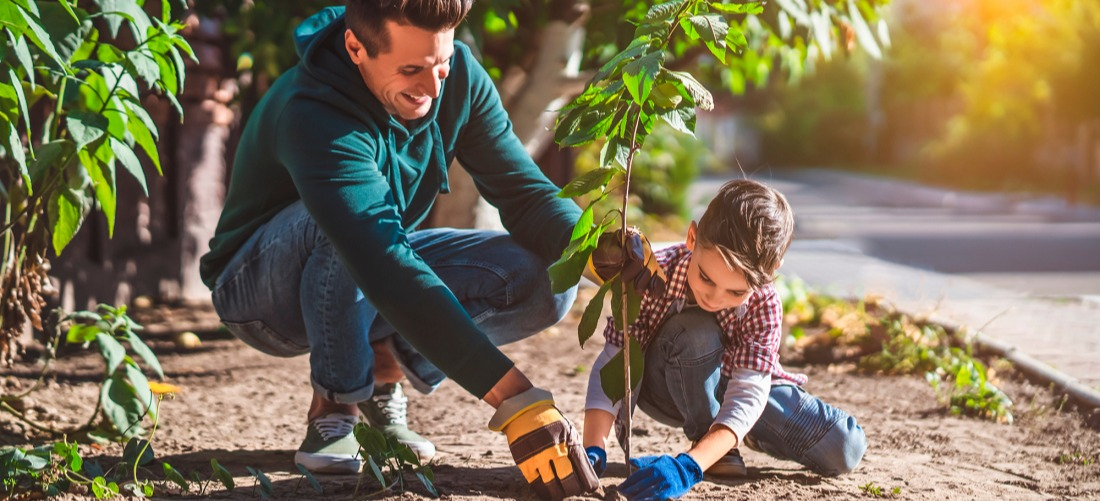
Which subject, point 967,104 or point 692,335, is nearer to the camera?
point 692,335

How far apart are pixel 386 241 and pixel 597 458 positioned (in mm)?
695

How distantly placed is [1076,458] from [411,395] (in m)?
2.07

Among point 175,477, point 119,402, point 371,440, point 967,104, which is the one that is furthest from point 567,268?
point 967,104

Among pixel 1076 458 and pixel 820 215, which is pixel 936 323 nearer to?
pixel 1076 458

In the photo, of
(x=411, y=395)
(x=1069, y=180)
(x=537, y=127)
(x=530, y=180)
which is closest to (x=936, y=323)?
(x=537, y=127)

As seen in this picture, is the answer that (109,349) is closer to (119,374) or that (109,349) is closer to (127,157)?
(119,374)

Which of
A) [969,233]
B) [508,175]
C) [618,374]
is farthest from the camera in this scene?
[969,233]

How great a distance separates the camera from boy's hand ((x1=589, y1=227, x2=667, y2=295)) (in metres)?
2.59

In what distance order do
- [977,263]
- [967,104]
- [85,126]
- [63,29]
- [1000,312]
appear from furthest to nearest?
[967,104] → [977,263] → [1000,312] → [63,29] → [85,126]

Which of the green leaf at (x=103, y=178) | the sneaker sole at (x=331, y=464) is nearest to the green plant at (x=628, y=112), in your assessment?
the sneaker sole at (x=331, y=464)

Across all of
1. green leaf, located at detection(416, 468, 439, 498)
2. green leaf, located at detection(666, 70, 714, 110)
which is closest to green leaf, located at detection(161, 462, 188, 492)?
green leaf, located at detection(416, 468, 439, 498)

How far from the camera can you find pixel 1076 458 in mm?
3318

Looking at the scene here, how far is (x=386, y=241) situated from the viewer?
246cm

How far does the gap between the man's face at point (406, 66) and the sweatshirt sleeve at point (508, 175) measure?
1.08 ft
